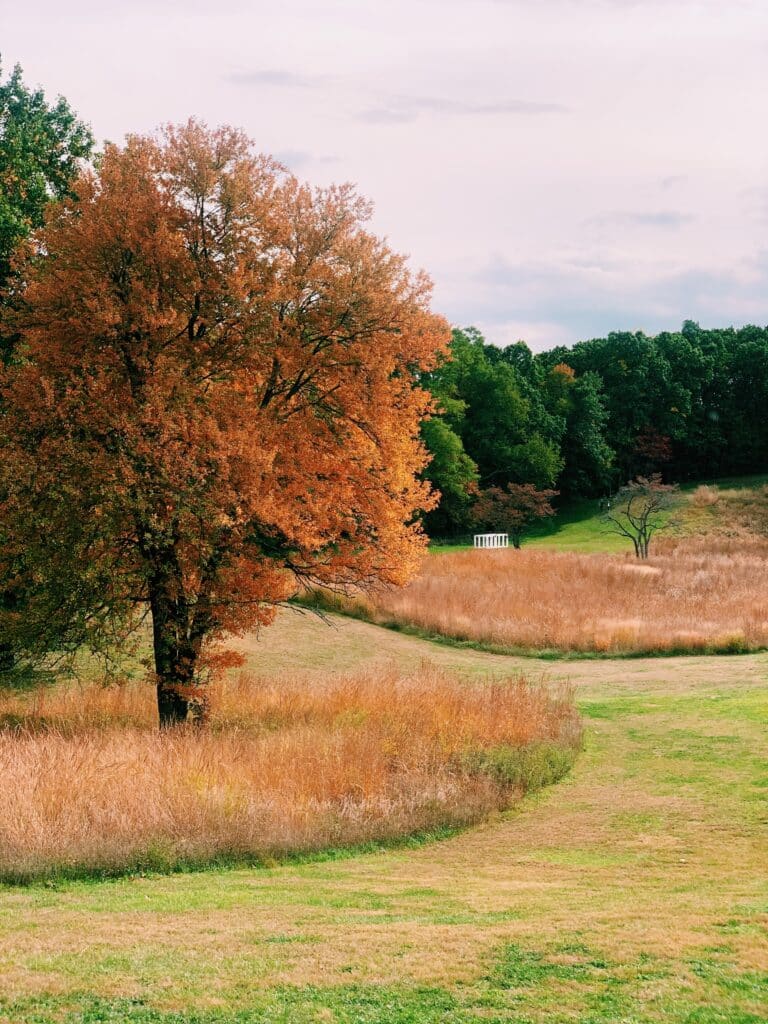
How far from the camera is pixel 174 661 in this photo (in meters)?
18.4

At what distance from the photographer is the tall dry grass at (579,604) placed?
96.6 ft

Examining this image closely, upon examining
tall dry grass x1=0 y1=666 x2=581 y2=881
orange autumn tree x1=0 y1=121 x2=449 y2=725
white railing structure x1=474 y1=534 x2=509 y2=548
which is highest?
orange autumn tree x1=0 y1=121 x2=449 y2=725

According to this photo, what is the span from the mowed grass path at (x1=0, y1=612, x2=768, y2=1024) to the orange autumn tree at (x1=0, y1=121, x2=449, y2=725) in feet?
20.6

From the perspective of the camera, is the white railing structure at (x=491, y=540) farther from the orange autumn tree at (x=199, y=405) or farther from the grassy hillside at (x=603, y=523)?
the orange autumn tree at (x=199, y=405)

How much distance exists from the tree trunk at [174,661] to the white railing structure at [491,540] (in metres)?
41.4

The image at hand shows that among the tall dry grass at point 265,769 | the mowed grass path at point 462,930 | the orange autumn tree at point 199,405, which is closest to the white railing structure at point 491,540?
the tall dry grass at point 265,769

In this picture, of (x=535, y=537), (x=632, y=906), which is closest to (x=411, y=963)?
(x=632, y=906)

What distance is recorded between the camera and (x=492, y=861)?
11719 millimetres

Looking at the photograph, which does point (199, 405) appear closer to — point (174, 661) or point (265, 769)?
point (174, 661)

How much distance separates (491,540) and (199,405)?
149 feet

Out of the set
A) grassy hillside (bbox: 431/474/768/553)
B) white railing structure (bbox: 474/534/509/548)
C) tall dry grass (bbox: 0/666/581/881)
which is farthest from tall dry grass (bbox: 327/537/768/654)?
grassy hillside (bbox: 431/474/768/553)

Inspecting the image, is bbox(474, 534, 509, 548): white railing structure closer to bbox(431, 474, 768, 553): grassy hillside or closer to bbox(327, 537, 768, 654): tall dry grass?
bbox(431, 474, 768, 553): grassy hillside

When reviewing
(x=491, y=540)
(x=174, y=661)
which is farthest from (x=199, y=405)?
(x=491, y=540)

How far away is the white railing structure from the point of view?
5962cm
